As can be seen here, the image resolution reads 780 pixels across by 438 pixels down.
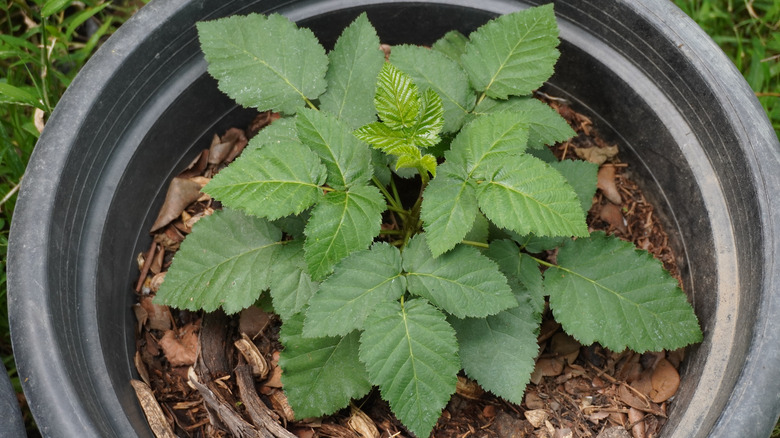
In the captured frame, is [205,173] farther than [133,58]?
Yes

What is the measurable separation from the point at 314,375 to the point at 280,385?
0.22 meters

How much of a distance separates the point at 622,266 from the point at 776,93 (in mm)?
1115

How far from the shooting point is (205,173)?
76.1 inches

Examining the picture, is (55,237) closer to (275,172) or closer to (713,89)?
(275,172)

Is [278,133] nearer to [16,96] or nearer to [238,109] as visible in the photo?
[238,109]

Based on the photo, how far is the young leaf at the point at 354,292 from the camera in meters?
1.32

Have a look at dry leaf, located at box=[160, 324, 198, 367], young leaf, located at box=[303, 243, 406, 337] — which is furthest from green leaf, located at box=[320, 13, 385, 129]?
dry leaf, located at box=[160, 324, 198, 367]

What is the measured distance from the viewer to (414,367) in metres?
1.32

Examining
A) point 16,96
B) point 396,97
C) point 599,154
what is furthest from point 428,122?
point 16,96

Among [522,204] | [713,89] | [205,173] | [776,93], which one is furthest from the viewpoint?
[776,93]

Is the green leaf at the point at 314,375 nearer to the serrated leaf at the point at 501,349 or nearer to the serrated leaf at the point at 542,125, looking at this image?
the serrated leaf at the point at 501,349

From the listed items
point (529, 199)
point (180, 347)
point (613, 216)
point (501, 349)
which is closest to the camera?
point (529, 199)

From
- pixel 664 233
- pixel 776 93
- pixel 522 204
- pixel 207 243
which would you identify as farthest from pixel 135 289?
pixel 776 93

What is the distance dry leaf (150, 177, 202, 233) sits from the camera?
71.6 inches
